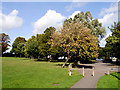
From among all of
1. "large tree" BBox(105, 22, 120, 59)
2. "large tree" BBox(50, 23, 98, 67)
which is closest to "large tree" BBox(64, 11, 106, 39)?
"large tree" BBox(105, 22, 120, 59)

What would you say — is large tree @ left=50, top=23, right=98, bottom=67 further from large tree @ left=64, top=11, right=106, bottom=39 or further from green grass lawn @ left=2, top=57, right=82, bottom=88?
large tree @ left=64, top=11, right=106, bottom=39

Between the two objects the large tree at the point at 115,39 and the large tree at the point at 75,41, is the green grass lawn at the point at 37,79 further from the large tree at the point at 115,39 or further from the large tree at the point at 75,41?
the large tree at the point at 115,39

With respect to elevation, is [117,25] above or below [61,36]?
above

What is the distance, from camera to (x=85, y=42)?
97.3 ft

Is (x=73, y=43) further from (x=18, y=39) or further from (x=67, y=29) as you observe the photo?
(x=18, y=39)

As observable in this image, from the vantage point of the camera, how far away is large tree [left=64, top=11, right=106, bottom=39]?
45.7 m

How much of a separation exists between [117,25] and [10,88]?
4621cm

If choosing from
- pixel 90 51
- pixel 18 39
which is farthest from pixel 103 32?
pixel 18 39

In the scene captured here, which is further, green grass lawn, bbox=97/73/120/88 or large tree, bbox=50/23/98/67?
large tree, bbox=50/23/98/67

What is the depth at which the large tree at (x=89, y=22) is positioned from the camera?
4569cm

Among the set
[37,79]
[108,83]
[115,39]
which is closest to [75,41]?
[37,79]

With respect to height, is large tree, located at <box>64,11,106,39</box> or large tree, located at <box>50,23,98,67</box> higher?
large tree, located at <box>64,11,106,39</box>

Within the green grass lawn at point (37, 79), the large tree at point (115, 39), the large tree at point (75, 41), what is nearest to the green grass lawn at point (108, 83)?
the green grass lawn at point (37, 79)

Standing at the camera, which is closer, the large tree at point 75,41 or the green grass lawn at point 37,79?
the green grass lawn at point 37,79
